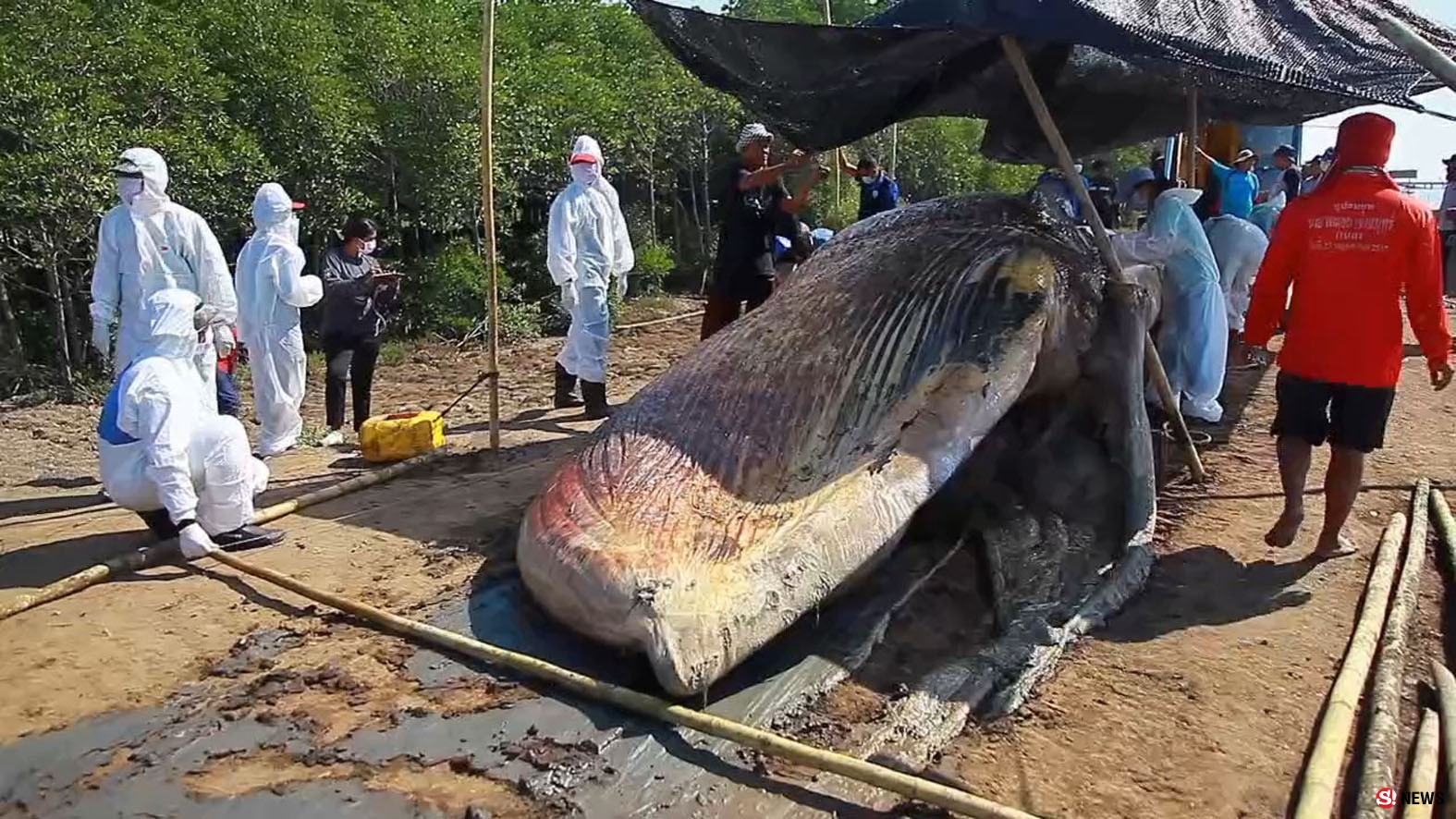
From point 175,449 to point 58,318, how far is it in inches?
273

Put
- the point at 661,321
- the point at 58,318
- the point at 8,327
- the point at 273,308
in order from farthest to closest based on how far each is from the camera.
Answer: the point at 661,321
the point at 8,327
the point at 58,318
the point at 273,308

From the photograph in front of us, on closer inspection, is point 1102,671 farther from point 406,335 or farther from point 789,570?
point 406,335

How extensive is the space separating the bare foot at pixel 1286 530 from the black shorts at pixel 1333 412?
0.35 m

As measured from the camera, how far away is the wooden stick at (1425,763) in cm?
354

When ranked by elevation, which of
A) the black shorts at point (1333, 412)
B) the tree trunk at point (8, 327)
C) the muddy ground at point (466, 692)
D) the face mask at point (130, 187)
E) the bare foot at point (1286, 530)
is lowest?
the muddy ground at point (466, 692)

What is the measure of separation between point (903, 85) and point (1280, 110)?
3168mm

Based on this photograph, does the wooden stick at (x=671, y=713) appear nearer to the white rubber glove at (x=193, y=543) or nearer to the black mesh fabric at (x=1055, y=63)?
the white rubber glove at (x=193, y=543)

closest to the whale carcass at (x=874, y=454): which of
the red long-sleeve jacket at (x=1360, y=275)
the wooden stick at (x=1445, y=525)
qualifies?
the red long-sleeve jacket at (x=1360, y=275)

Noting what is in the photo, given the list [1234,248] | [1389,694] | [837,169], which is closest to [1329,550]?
[1389,694]

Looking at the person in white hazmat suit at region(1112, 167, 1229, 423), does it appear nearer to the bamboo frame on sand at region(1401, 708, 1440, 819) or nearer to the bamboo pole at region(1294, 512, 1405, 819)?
the bamboo pole at region(1294, 512, 1405, 819)

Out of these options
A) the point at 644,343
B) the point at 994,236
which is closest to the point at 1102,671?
the point at 994,236

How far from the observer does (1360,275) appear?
536cm

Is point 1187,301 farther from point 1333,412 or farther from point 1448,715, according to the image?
point 1448,715

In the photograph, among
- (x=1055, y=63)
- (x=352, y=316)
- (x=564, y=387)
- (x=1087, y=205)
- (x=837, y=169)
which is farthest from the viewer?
(x=837, y=169)
